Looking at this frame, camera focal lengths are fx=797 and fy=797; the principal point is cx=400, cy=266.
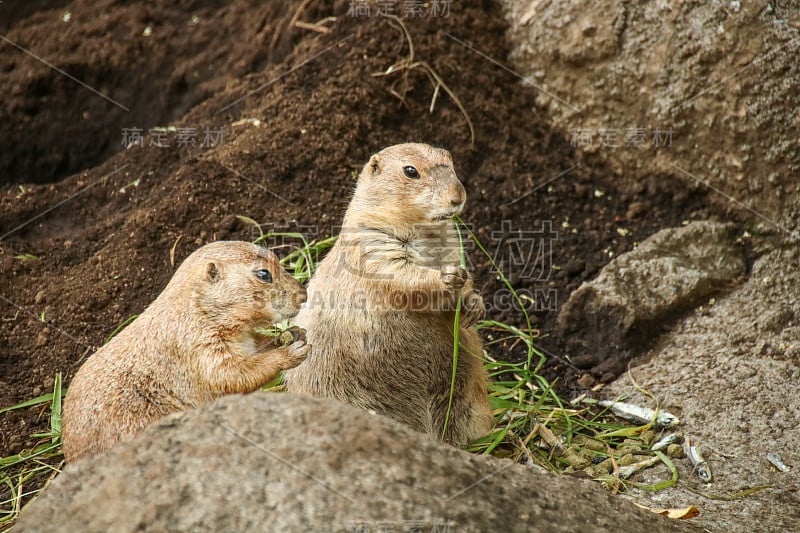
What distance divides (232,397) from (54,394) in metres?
2.51

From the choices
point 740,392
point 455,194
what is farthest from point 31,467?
point 740,392

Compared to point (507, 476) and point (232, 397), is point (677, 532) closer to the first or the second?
point (507, 476)

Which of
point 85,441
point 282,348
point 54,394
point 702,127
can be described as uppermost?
point 702,127

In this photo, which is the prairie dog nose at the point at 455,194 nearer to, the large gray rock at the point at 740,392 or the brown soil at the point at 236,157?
the brown soil at the point at 236,157

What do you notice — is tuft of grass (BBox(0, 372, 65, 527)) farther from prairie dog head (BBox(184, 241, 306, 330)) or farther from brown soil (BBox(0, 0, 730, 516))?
prairie dog head (BBox(184, 241, 306, 330))

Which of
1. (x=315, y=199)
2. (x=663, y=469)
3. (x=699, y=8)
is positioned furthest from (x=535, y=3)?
(x=663, y=469)

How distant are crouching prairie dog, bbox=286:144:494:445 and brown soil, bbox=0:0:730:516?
1411 millimetres

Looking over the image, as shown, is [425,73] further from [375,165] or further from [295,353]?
[295,353]

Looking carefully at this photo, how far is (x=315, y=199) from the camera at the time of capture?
721 centimetres

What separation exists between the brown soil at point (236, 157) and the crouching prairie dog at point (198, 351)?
1.35m

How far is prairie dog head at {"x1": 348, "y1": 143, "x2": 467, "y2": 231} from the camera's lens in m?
5.20

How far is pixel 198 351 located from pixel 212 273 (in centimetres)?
47

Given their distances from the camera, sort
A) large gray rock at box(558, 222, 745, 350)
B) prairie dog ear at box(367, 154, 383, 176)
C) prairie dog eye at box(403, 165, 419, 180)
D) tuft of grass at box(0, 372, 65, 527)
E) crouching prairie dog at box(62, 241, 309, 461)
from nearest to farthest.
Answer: crouching prairie dog at box(62, 241, 309, 461)
tuft of grass at box(0, 372, 65, 527)
prairie dog eye at box(403, 165, 419, 180)
prairie dog ear at box(367, 154, 383, 176)
large gray rock at box(558, 222, 745, 350)

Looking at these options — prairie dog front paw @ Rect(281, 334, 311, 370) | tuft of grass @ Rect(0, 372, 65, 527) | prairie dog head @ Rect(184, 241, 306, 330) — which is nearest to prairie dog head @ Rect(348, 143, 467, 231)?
prairie dog head @ Rect(184, 241, 306, 330)
